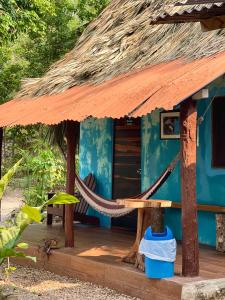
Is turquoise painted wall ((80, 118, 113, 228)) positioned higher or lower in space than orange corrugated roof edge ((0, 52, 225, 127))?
lower

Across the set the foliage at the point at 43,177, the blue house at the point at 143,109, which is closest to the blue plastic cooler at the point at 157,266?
the blue house at the point at 143,109

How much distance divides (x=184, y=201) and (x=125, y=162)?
11.2ft

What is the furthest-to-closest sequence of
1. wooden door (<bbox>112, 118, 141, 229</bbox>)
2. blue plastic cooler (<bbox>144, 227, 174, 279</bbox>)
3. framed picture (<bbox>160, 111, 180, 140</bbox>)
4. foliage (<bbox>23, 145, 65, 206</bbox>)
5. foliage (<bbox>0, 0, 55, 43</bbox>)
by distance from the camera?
foliage (<bbox>23, 145, 65, 206</bbox>)
foliage (<bbox>0, 0, 55, 43</bbox>)
wooden door (<bbox>112, 118, 141, 229</bbox>)
framed picture (<bbox>160, 111, 180, 140</bbox>)
blue plastic cooler (<bbox>144, 227, 174, 279</bbox>)

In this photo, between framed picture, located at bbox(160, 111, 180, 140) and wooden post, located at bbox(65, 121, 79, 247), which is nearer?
wooden post, located at bbox(65, 121, 79, 247)

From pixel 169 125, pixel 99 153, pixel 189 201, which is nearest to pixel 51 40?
pixel 99 153

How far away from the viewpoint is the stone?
14.3 ft

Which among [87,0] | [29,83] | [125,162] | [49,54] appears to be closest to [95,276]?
[125,162]

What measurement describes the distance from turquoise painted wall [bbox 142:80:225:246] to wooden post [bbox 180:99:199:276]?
1728 mm

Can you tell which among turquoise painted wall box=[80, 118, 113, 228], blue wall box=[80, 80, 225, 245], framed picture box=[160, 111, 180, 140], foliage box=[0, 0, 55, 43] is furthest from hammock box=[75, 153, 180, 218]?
foliage box=[0, 0, 55, 43]

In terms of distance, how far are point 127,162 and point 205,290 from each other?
12.5 ft

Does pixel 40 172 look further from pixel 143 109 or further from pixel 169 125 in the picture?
pixel 143 109

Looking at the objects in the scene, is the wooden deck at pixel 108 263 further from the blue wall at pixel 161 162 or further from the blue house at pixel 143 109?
the blue wall at pixel 161 162

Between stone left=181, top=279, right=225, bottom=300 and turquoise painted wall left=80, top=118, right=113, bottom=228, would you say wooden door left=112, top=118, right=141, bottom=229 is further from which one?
stone left=181, top=279, right=225, bottom=300

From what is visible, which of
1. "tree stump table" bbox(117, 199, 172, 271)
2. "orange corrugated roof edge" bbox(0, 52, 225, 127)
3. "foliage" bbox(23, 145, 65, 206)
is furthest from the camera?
"foliage" bbox(23, 145, 65, 206)
